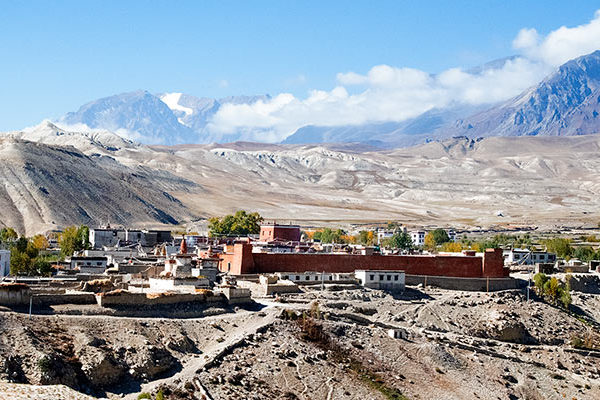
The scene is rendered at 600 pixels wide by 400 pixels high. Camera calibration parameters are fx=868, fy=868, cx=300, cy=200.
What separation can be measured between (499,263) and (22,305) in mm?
34201

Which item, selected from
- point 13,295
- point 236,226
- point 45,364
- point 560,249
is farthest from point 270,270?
point 560,249

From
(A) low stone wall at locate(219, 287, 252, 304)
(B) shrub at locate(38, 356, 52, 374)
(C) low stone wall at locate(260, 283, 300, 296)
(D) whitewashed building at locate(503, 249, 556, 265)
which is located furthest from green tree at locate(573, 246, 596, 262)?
(B) shrub at locate(38, 356, 52, 374)

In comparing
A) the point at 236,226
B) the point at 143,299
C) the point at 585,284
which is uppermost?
the point at 236,226

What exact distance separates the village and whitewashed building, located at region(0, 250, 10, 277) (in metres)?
0.15

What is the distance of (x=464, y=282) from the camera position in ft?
178

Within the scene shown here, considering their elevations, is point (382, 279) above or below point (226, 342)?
above

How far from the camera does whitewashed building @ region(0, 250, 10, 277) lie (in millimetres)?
52062

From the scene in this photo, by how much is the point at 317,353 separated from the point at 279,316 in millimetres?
3641

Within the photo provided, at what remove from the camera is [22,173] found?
385 feet

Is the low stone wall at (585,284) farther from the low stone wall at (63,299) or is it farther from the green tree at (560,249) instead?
the low stone wall at (63,299)

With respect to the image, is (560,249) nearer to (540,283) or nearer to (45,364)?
(540,283)

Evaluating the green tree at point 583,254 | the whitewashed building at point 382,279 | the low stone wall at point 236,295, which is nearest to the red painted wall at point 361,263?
the whitewashed building at point 382,279

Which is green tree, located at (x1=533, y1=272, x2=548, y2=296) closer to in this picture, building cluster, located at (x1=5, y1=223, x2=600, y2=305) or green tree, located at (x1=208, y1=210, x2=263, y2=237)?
building cluster, located at (x1=5, y1=223, x2=600, y2=305)

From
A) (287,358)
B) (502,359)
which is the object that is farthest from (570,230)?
(287,358)
